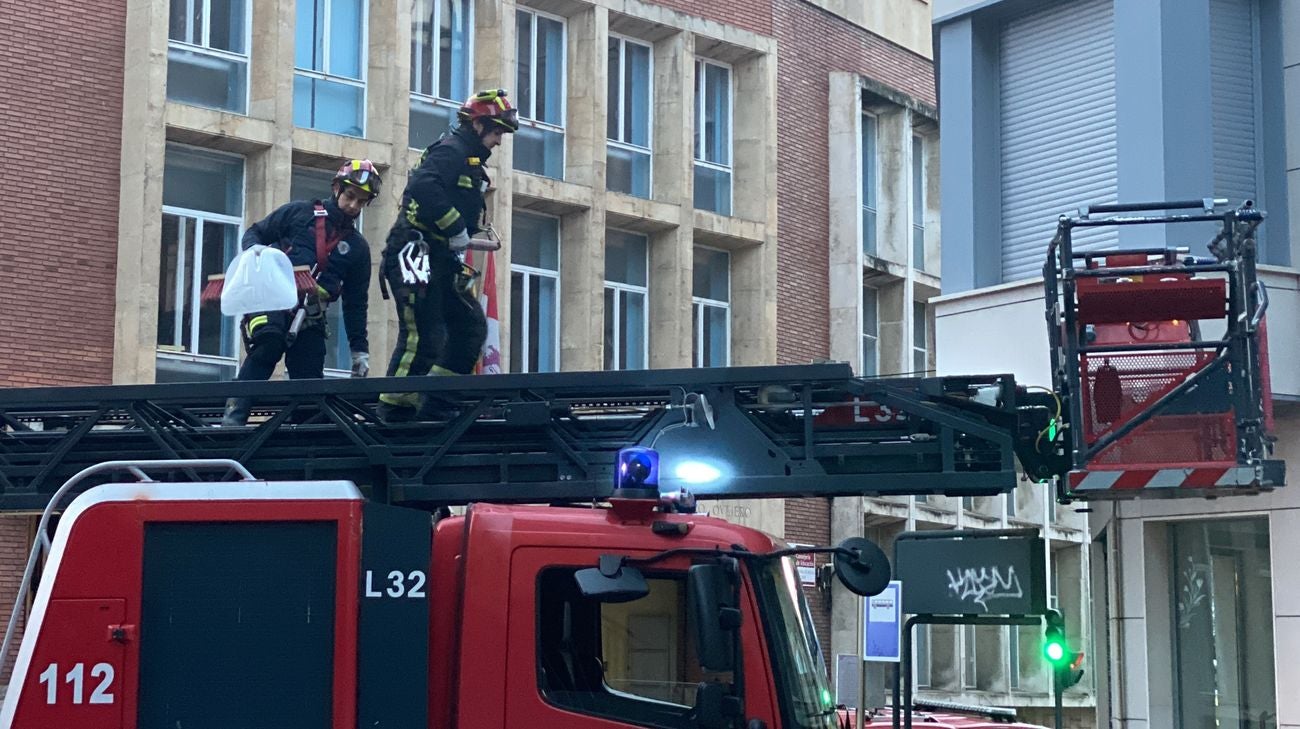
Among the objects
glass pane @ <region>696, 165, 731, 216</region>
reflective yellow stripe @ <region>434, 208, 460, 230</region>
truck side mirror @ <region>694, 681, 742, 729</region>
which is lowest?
truck side mirror @ <region>694, 681, 742, 729</region>

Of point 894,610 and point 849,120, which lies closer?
point 894,610

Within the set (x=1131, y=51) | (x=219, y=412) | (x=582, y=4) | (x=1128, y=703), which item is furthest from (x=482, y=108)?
(x=582, y=4)

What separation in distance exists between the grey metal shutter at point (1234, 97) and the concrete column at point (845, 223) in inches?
698

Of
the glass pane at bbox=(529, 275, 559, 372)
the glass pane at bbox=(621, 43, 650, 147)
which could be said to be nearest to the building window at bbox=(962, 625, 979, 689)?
the glass pane at bbox=(529, 275, 559, 372)

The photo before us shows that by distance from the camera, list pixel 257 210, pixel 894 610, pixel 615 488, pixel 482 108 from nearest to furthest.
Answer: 1. pixel 615 488
2. pixel 482 108
3. pixel 894 610
4. pixel 257 210

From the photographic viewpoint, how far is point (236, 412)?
867cm

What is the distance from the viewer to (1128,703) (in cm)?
1475

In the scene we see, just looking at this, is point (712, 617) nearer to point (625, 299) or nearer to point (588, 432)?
point (588, 432)

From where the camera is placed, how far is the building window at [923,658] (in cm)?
3400

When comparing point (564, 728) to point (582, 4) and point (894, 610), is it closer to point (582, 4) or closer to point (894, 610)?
point (894, 610)

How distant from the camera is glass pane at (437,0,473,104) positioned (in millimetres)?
26547

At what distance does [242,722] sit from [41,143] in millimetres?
16402

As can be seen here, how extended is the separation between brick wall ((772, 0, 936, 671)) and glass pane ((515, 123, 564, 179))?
474 centimetres

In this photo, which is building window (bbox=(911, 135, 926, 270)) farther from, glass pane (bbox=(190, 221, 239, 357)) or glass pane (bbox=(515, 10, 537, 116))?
glass pane (bbox=(190, 221, 239, 357))
